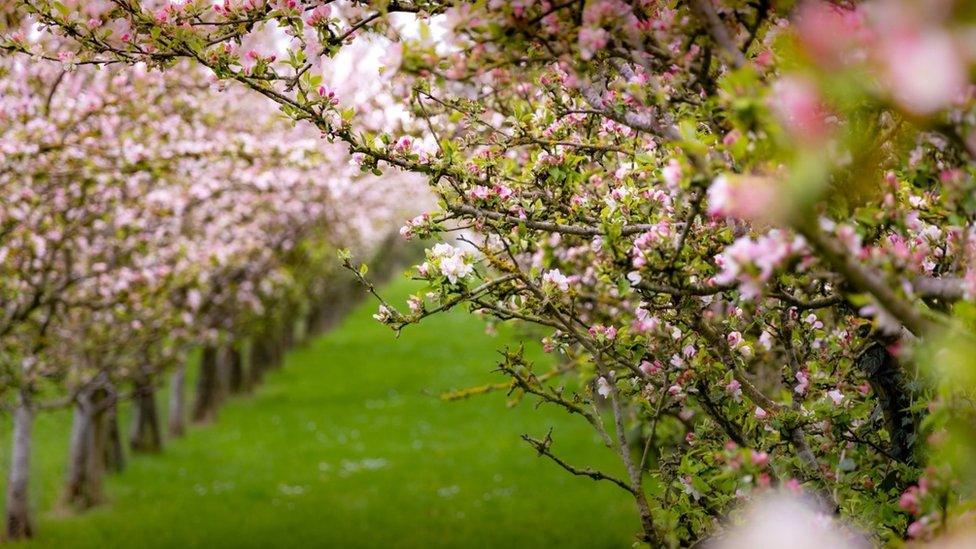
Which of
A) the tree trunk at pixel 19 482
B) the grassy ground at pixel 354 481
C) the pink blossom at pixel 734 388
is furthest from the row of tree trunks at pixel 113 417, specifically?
the pink blossom at pixel 734 388

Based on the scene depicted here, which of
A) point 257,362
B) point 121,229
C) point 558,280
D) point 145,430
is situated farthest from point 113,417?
point 558,280

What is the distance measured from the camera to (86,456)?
48.0 ft

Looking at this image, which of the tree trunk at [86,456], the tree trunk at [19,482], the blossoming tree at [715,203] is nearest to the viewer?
the blossoming tree at [715,203]

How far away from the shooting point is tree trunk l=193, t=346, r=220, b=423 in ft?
73.7

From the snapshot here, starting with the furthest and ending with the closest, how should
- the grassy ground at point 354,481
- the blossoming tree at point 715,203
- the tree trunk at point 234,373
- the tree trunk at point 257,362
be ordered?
the tree trunk at point 257,362 < the tree trunk at point 234,373 < the grassy ground at point 354,481 < the blossoming tree at point 715,203

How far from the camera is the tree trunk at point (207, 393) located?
22.5 meters

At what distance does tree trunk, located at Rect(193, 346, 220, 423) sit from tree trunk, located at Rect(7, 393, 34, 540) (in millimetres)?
9397

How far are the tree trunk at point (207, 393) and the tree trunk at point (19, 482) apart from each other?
940 centimetres

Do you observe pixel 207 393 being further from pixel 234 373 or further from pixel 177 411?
pixel 234 373

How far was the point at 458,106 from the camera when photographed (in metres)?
3.97

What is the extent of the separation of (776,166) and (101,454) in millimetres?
15453

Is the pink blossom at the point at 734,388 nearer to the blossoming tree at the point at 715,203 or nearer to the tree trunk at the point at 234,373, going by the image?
the blossoming tree at the point at 715,203

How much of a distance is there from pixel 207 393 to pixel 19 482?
1045cm

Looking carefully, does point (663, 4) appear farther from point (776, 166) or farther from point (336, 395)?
point (336, 395)
